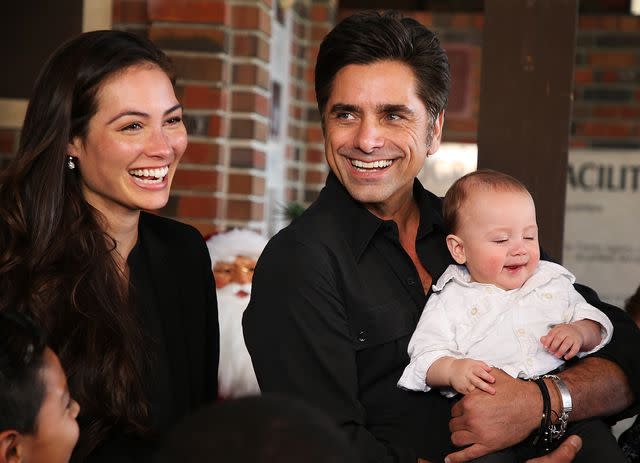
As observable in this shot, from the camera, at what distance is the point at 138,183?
93.9 inches

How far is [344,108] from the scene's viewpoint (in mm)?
2260

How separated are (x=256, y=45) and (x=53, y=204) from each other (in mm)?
1980

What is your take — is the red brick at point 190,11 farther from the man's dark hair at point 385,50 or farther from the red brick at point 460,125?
the red brick at point 460,125

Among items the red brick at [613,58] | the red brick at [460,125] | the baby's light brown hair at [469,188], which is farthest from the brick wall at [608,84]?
the baby's light brown hair at [469,188]

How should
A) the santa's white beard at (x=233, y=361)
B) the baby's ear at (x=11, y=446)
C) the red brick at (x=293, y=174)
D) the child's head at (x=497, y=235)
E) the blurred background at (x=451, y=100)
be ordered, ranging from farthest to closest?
the red brick at (x=293, y=174) < the santa's white beard at (x=233, y=361) < the blurred background at (x=451, y=100) < the child's head at (x=497, y=235) < the baby's ear at (x=11, y=446)

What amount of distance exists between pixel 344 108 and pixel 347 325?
47 cm

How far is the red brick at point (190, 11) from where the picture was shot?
400cm

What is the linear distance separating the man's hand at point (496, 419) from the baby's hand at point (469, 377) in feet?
0.04

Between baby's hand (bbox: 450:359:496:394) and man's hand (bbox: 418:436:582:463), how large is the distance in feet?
0.56

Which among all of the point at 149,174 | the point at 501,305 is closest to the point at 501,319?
the point at 501,305

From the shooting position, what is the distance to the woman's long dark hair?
7.30 ft

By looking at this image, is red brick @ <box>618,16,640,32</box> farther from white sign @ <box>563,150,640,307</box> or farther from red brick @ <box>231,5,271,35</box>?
red brick @ <box>231,5,271,35</box>

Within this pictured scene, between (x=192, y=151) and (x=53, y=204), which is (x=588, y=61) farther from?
(x=53, y=204)

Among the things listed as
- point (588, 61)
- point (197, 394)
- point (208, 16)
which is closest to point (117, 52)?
point (197, 394)
